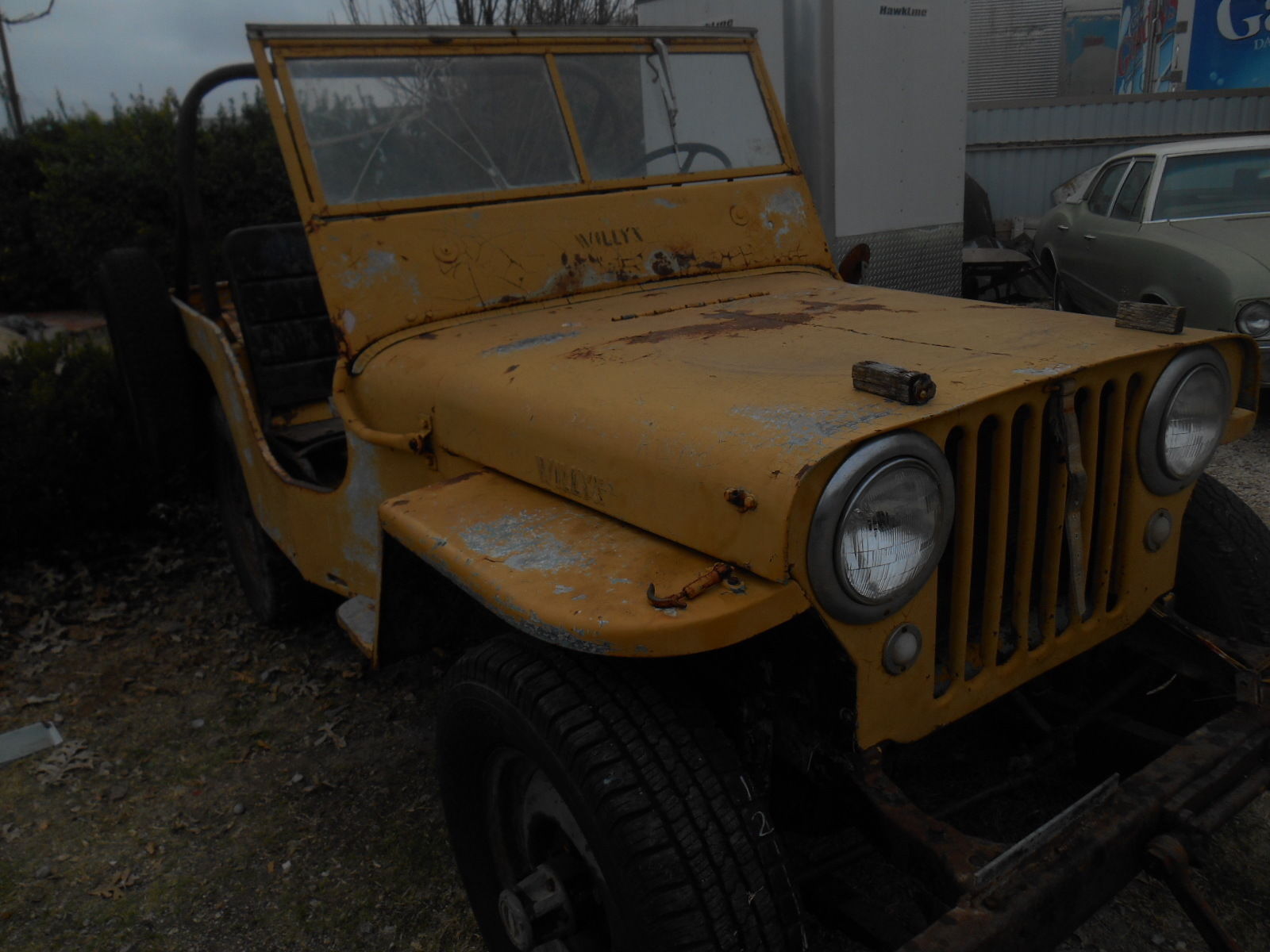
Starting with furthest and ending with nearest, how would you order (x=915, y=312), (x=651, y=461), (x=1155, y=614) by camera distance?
(x=915, y=312)
(x=1155, y=614)
(x=651, y=461)

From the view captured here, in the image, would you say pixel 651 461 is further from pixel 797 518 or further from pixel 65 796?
pixel 65 796

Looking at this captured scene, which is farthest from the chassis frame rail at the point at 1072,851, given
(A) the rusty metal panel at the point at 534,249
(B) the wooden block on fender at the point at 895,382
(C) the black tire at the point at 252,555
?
(C) the black tire at the point at 252,555

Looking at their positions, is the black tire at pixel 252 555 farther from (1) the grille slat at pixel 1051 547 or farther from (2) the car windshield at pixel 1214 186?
(2) the car windshield at pixel 1214 186

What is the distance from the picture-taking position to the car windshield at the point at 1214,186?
19.4ft

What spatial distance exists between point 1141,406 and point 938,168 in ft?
15.7

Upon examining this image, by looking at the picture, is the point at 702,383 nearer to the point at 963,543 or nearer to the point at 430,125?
the point at 963,543

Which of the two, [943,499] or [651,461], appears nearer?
[943,499]

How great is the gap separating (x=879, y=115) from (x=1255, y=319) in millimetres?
2278

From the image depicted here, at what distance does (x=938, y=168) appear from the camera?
6.09m

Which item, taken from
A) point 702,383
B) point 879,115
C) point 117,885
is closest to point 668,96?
point 702,383

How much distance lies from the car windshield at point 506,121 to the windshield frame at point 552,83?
0.01 metres

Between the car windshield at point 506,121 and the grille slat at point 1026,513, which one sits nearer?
the grille slat at point 1026,513

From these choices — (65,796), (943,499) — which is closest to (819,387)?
(943,499)

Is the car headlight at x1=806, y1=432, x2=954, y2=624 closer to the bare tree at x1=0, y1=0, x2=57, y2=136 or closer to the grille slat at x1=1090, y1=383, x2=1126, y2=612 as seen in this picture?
the grille slat at x1=1090, y1=383, x2=1126, y2=612
